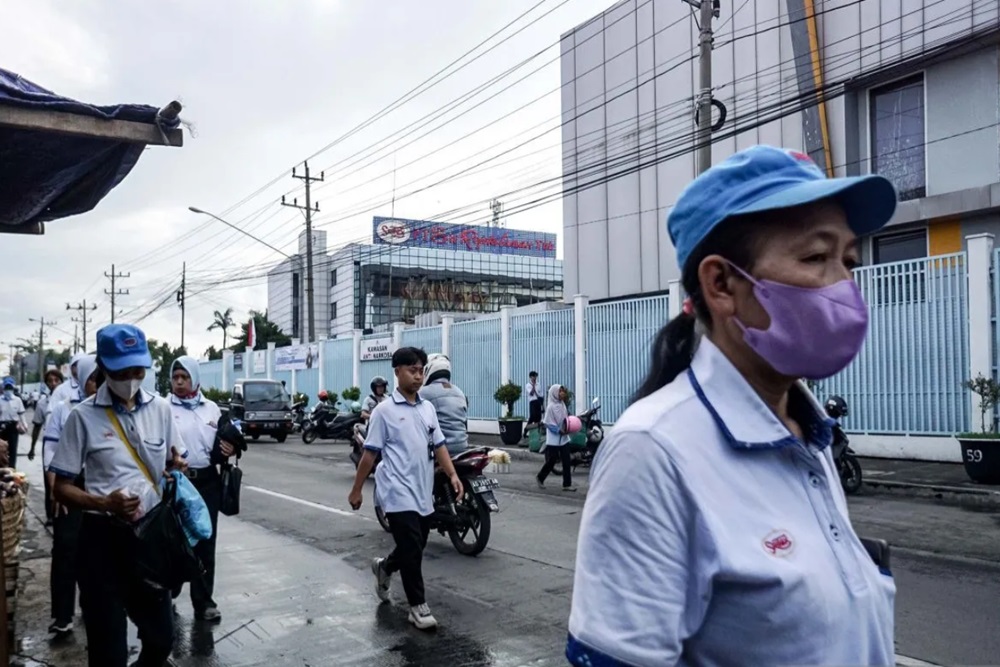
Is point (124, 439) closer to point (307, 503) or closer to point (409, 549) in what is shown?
point (409, 549)

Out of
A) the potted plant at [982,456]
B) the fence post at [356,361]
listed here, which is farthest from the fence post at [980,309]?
the fence post at [356,361]

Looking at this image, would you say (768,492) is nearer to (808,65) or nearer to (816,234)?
(816,234)

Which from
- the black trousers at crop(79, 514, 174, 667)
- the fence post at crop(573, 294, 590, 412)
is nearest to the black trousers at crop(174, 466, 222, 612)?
the black trousers at crop(79, 514, 174, 667)

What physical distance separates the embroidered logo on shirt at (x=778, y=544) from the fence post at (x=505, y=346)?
2222 cm

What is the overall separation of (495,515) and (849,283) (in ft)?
29.0

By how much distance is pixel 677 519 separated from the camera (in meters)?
1.33

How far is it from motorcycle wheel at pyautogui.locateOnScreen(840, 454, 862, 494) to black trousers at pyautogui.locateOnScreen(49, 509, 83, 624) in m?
9.30

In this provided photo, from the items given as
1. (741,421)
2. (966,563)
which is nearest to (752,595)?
(741,421)

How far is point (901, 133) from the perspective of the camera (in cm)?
1950

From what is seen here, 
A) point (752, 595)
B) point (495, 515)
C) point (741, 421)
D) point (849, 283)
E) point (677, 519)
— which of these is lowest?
point (495, 515)

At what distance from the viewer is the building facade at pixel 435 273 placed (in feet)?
199

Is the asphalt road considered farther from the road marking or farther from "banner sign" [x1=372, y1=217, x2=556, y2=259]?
"banner sign" [x1=372, y1=217, x2=556, y2=259]

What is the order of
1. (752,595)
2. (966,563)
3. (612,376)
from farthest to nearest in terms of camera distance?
(612,376), (966,563), (752,595)

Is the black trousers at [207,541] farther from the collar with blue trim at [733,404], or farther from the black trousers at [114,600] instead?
the collar with blue trim at [733,404]
